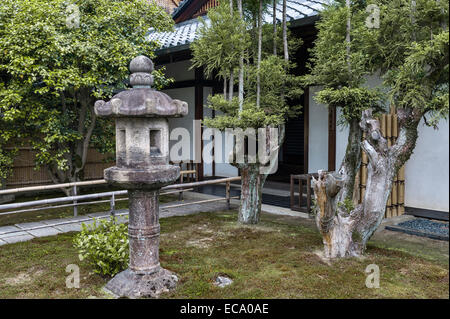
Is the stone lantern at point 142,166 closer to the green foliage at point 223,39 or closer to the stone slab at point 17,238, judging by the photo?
the green foliage at point 223,39

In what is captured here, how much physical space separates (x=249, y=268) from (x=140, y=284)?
1.50 metres

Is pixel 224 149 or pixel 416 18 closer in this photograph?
pixel 416 18

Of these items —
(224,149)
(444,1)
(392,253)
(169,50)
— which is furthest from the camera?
(224,149)

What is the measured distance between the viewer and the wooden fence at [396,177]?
7457 millimetres

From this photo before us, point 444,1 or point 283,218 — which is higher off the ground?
point 444,1

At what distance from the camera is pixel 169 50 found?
33.1 feet

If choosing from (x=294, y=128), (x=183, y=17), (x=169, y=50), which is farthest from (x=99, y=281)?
(x=183, y=17)

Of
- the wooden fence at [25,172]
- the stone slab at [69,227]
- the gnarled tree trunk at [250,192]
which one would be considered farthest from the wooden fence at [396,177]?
the wooden fence at [25,172]

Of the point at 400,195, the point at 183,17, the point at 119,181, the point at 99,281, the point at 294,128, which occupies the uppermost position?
the point at 183,17

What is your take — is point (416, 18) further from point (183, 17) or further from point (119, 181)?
point (183, 17)

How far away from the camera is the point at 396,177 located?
7.73 meters

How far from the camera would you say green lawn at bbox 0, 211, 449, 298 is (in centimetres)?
450

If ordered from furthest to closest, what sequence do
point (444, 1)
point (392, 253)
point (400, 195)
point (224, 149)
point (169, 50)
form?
1. point (224, 149)
2. point (169, 50)
3. point (400, 195)
4. point (392, 253)
5. point (444, 1)

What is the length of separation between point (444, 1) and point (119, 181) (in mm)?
4015
